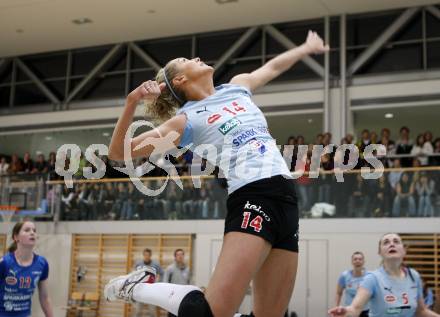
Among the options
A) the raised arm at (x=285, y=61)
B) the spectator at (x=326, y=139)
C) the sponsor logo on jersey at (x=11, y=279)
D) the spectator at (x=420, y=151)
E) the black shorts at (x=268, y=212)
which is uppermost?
the spectator at (x=326, y=139)

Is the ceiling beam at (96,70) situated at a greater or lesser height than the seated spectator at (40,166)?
greater

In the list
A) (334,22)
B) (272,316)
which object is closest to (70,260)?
(334,22)

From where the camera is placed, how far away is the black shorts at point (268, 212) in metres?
4.00

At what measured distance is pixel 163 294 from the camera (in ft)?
13.8

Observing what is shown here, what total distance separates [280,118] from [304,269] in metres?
6.36

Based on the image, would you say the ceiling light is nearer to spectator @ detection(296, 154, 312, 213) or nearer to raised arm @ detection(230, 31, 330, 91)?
spectator @ detection(296, 154, 312, 213)

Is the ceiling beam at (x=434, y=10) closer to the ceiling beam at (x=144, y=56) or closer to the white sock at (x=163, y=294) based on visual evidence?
the ceiling beam at (x=144, y=56)

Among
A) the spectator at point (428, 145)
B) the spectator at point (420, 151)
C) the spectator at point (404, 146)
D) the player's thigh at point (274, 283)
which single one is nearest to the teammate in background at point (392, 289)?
the player's thigh at point (274, 283)

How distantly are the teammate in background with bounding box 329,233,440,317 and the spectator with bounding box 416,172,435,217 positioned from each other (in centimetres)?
918

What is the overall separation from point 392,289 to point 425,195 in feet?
31.1

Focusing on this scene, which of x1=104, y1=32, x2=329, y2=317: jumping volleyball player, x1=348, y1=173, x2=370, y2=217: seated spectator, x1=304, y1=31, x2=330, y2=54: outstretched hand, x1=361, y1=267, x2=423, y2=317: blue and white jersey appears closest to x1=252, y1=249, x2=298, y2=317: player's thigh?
x1=104, y1=32, x2=329, y2=317: jumping volleyball player

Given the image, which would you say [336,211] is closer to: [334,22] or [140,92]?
[334,22]

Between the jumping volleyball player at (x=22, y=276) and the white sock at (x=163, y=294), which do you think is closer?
the white sock at (x=163, y=294)

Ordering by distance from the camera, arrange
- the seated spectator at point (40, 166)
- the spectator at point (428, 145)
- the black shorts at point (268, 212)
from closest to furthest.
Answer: the black shorts at point (268, 212), the spectator at point (428, 145), the seated spectator at point (40, 166)
